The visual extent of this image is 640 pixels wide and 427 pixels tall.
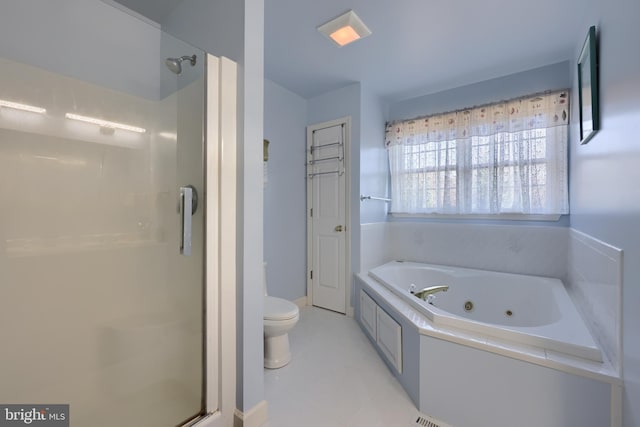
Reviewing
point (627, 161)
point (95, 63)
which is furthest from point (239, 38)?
point (627, 161)

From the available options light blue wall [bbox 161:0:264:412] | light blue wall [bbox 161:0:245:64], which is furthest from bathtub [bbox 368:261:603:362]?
light blue wall [bbox 161:0:245:64]

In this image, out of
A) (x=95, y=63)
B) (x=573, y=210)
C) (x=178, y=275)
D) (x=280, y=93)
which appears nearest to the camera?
(x=178, y=275)

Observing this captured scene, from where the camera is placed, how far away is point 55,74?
56.1 inches

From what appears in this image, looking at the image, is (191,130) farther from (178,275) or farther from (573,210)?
(573,210)

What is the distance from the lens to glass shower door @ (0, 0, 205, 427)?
1.29 metres

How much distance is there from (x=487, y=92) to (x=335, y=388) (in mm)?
2924

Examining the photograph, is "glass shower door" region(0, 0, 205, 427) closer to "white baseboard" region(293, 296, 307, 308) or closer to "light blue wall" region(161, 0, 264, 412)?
"light blue wall" region(161, 0, 264, 412)

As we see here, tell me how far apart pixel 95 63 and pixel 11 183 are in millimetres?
810

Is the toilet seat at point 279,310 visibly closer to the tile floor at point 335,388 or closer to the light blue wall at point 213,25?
the tile floor at point 335,388

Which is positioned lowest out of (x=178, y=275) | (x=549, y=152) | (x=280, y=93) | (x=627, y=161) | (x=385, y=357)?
(x=385, y=357)

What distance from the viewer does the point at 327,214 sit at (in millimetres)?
2934

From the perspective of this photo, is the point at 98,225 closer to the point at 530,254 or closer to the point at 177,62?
the point at 177,62

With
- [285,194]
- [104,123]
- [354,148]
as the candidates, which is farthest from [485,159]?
[104,123]

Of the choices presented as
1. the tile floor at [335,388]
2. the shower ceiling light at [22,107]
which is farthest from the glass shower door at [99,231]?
the tile floor at [335,388]
